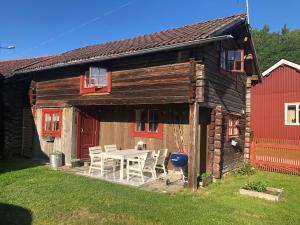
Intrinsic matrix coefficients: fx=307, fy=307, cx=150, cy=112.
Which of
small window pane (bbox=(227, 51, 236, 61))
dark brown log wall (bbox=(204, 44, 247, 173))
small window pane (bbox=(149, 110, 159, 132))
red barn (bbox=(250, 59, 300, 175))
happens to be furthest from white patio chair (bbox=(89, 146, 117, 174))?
red barn (bbox=(250, 59, 300, 175))

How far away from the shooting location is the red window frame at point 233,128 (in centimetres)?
1174

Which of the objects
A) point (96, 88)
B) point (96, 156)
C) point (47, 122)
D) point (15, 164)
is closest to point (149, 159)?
point (96, 156)

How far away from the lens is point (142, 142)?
11.7m

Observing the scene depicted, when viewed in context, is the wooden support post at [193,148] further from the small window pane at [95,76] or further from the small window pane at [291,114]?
the small window pane at [291,114]

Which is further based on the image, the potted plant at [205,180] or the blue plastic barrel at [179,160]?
the blue plastic barrel at [179,160]

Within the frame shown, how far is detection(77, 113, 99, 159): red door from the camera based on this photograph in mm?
12367

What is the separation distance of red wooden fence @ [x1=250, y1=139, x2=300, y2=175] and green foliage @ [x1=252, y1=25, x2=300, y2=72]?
38430 mm

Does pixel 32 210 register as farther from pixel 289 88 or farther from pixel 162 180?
pixel 289 88

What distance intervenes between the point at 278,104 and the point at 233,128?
9089 mm

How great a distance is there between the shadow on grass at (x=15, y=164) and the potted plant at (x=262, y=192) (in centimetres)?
773

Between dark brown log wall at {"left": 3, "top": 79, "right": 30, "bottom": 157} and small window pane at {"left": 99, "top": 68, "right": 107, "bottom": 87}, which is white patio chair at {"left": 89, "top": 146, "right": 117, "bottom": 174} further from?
dark brown log wall at {"left": 3, "top": 79, "right": 30, "bottom": 157}

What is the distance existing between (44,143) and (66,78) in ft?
10.2

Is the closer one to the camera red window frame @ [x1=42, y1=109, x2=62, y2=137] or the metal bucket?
the metal bucket

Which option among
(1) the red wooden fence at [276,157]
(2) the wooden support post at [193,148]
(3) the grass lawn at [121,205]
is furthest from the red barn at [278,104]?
(2) the wooden support post at [193,148]
